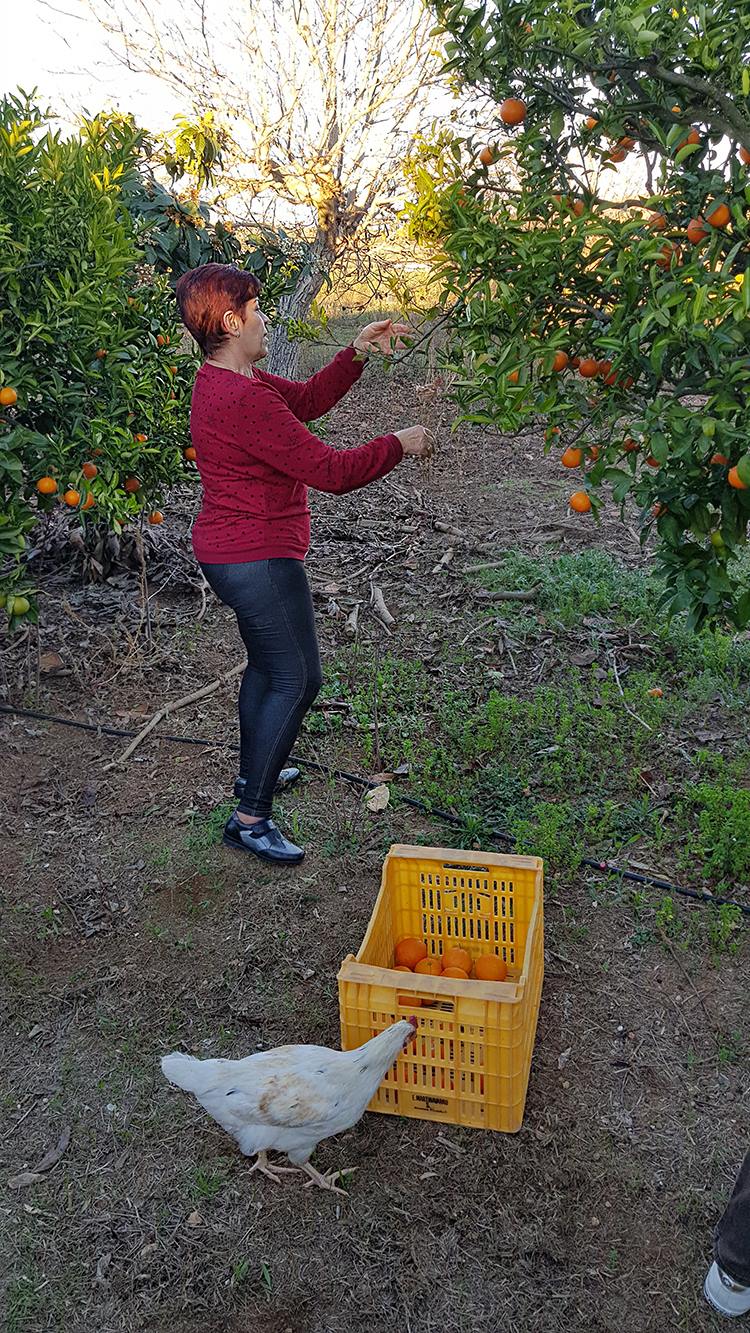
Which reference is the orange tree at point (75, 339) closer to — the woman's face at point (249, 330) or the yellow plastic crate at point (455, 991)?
the woman's face at point (249, 330)

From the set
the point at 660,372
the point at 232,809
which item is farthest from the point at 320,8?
the point at 660,372

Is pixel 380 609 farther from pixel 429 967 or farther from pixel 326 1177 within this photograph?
pixel 326 1177

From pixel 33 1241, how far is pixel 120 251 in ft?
10.7

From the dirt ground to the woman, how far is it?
328 millimetres

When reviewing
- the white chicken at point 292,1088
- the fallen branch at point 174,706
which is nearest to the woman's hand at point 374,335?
the white chicken at point 292,1088

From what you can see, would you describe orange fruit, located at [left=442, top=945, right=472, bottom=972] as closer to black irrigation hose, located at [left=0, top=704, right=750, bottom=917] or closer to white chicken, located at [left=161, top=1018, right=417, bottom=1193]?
white chicken, located at [left=161, top=1018, right=417, bottom=1193]

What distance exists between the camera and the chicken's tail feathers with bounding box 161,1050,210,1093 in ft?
8.03

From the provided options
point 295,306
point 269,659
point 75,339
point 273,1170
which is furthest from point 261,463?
point 295,306

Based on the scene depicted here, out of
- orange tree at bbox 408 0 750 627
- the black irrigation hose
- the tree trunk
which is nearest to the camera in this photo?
orange tree at bbox 408 0 750 627

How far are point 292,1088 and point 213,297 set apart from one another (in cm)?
224

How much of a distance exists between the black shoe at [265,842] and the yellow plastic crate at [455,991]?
0.66m

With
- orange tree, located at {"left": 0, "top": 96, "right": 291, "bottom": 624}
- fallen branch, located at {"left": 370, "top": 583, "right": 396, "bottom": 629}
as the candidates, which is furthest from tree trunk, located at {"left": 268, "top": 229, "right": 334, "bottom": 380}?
orange tree, located at {"left": 0, "top": 96, "right": 291, "bottom": 624}

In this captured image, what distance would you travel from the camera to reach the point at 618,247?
205 centimetres

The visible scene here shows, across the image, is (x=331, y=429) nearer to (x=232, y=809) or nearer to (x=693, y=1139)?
(x=232, y=809)
